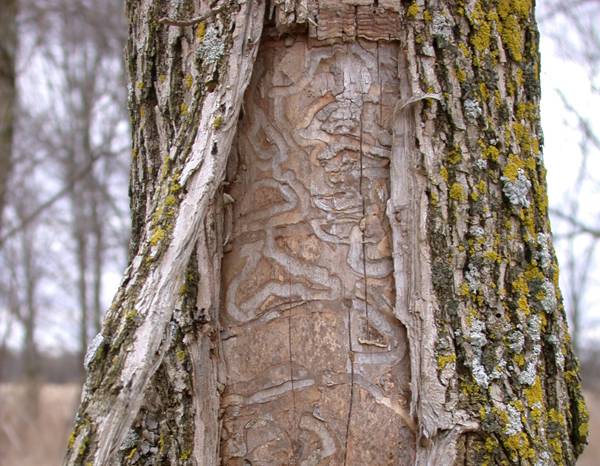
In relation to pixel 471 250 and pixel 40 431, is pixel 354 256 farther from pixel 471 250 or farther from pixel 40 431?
pixel 40 431

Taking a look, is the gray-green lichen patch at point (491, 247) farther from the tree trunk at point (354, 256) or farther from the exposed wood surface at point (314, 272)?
the exposed wood surface at point (314, 272)

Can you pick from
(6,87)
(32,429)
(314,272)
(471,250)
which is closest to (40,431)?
(32,429)

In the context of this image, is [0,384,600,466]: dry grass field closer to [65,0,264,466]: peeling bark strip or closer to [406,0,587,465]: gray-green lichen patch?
[65,0,264,466]: peeling bark strip

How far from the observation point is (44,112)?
9.03 m

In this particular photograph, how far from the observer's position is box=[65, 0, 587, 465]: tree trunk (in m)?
1.43

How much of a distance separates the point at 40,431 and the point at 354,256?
9.53 m

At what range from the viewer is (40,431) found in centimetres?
978

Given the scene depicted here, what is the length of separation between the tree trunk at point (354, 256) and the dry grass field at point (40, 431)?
5793 mm

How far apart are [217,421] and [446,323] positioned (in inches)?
20.9

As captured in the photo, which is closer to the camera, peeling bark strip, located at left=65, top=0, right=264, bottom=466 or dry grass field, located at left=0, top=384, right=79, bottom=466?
peeling bark strip, located at left=65, top=0, right=264, bottom=466

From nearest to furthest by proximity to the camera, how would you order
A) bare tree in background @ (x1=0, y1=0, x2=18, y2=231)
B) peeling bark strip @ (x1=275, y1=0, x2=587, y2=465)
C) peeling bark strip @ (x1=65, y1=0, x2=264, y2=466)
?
peeling bark strip @ (x1=65, y1=0, x2=264, y2=466) → peeling bark strip @ (x1=275, y1=0, x2=587, y2=465) → bare tree in background @ (x1=0, y1=0, x2=18, y2=231)

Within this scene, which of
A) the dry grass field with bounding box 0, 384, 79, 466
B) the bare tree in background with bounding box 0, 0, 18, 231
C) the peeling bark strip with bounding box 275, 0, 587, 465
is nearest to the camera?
the peeling bark strip with bounding box 275, 0, 587, 465

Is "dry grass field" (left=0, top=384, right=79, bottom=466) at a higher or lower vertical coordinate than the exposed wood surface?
lower

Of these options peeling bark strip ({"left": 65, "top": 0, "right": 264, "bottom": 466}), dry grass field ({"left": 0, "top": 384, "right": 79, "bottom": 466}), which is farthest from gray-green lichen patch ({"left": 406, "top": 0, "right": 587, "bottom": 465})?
dry grass field ({"left": 0, "top": 384, "right": 79, "bottom": 466})
